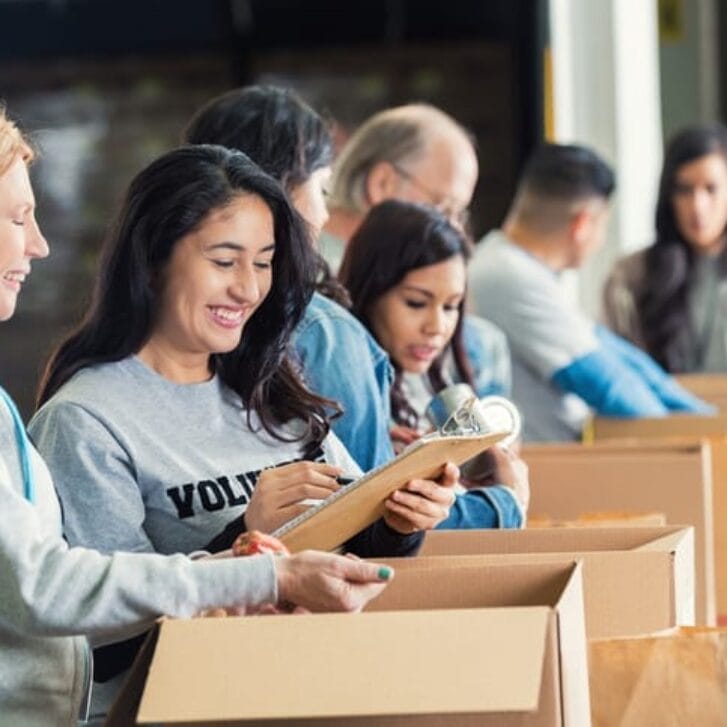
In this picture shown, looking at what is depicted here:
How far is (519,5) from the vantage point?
9.96 m

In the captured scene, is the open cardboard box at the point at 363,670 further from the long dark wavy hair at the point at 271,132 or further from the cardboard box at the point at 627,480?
the cardboard box at the point at 627,480

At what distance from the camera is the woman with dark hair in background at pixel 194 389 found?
9.92ft

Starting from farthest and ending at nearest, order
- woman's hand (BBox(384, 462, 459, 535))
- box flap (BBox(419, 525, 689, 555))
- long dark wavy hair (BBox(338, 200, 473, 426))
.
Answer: long dark wavy hair (BBox(338, 200, 473, 426)), box flap (BBox(419, 525, 689, 555)), woman's hand (BBox(384, 462, 459, 535))

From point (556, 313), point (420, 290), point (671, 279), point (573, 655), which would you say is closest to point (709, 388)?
point (671, 279)

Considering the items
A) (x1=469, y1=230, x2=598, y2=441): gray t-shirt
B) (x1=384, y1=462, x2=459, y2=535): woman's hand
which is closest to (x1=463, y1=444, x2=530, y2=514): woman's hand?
(x1=384, y1=462, x2=459, y2=535): woman's hand

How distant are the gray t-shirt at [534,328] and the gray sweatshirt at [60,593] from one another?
335 cm

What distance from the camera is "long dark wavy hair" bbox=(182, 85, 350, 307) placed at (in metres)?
3.65

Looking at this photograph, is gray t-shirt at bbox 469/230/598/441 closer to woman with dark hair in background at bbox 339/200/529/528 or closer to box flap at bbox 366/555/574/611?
woman with dark hair in background at bbox 339/200/529/528

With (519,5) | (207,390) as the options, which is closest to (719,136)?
(519,5)

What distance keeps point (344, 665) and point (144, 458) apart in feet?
2.29

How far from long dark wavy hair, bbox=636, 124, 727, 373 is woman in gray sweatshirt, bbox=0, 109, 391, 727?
14.9 ft

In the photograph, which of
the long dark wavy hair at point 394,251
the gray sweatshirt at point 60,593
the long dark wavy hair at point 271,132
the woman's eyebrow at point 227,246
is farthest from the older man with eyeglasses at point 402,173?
the gray sweatshirt at point 60,593

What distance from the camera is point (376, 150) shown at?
15.9 feet

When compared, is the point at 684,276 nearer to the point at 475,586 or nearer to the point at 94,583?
the point at 475,586
